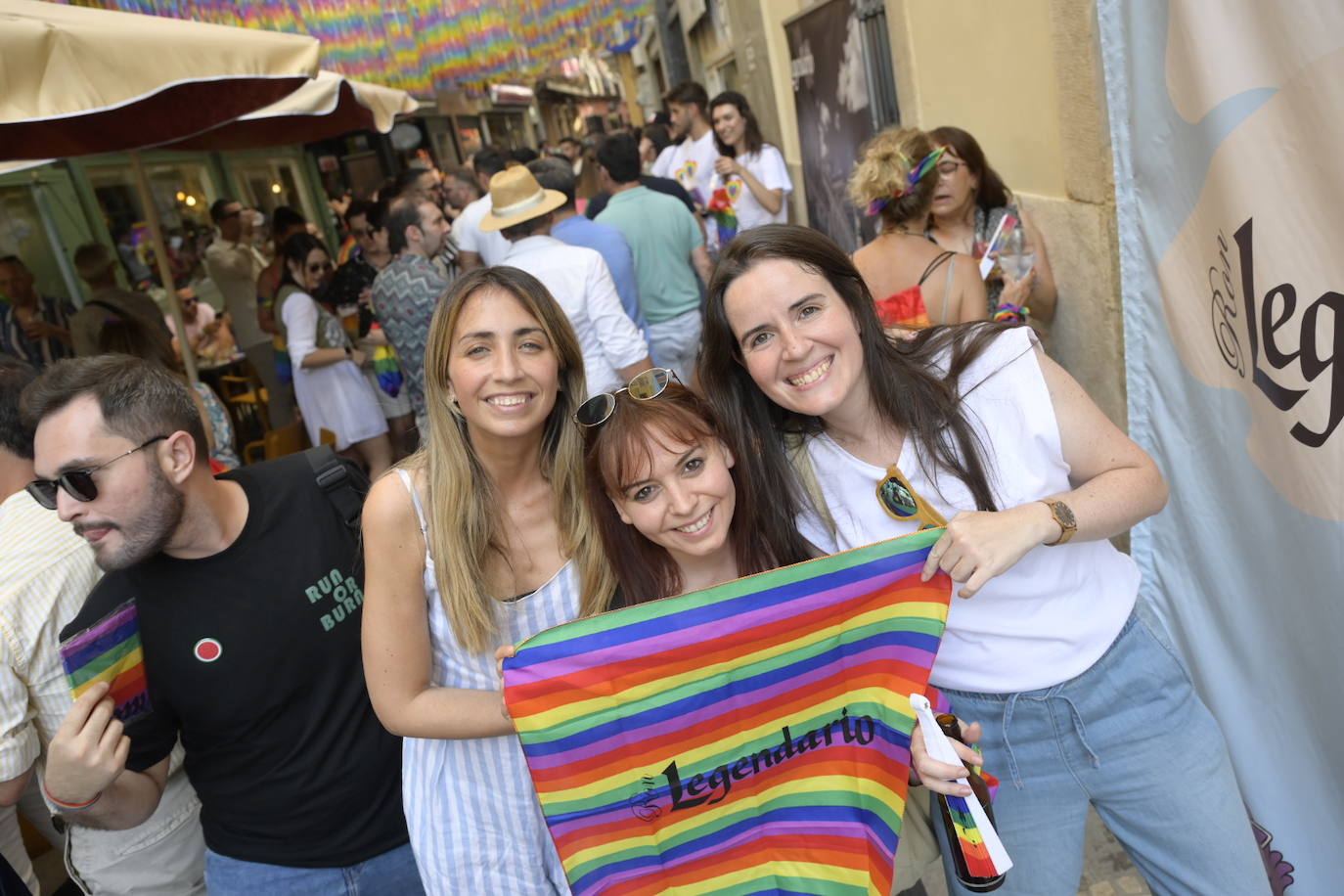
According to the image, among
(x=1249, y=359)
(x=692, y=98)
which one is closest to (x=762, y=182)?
(x=692, y=98)

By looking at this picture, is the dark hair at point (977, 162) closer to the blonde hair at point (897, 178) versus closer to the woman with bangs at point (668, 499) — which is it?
the blonde hair at point (897, 178)

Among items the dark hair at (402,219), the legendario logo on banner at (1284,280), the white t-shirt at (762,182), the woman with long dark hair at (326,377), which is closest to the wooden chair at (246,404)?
the woman with long dark hair at (326,377)

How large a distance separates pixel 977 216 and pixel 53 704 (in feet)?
12.2

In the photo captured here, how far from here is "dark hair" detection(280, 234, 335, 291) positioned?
604cm

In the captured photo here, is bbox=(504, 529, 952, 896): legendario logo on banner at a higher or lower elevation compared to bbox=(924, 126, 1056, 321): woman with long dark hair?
lower

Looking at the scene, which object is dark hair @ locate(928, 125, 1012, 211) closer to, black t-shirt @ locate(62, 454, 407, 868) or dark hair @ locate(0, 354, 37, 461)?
black t-shirt @ locate(62, 454, 407, 868)

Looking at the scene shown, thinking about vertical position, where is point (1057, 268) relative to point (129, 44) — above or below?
below

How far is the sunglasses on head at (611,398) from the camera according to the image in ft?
6.14

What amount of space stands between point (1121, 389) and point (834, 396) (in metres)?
2.10

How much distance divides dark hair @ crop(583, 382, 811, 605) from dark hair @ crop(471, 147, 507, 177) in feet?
21.1

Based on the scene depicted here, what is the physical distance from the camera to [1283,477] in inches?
68.6

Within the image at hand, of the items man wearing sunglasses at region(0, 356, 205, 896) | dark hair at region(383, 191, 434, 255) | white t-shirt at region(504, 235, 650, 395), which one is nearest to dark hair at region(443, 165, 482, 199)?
dark hair at region(383, 191, 434, 255)

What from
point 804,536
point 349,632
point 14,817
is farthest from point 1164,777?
point 14,817

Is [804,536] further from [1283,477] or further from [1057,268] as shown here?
[1057,268]
